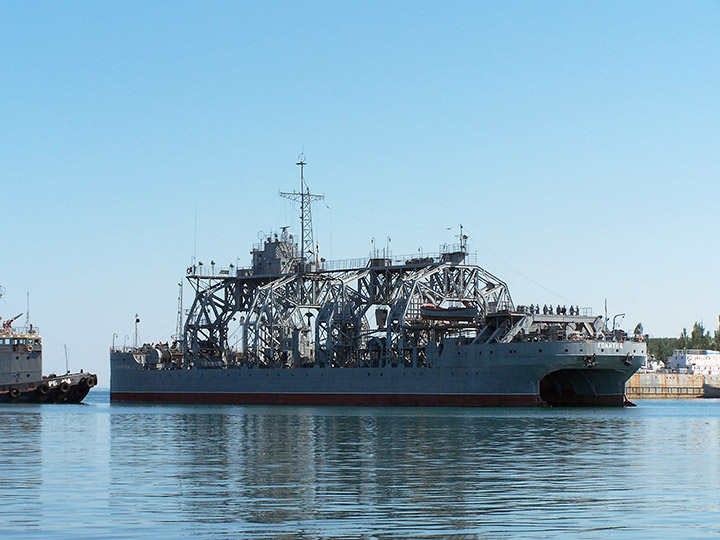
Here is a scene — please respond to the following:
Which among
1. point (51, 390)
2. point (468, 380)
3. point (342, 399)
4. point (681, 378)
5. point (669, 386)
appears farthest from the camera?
point (681, 378)

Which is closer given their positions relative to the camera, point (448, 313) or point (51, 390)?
point (448, 313)

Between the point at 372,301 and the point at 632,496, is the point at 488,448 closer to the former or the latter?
the point at 632,496

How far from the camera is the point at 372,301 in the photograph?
8794 centimetres

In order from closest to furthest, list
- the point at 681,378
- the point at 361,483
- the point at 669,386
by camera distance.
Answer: the point at 361,483 < the point at 669,386 < the point at 681,378

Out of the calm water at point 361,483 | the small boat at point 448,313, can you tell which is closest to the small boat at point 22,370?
the small boat at point 448,313

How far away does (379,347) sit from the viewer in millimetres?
85250

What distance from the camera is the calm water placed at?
787 inches

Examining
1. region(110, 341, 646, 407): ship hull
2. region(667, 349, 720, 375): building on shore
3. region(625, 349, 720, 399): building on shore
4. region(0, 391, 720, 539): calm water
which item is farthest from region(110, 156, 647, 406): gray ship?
region(667, 349, 720, 375): building on shore

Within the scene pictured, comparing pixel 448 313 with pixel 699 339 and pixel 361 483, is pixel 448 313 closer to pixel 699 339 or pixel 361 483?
pixel 361 483

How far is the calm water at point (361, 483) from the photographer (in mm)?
20000

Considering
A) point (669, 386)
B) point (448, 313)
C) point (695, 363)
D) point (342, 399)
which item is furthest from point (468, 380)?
point (695, 363)

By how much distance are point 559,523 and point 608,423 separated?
36.9 m

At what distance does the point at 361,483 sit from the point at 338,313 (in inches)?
2439

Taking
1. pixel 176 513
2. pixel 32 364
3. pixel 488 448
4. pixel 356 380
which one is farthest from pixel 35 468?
pixel 32 364
